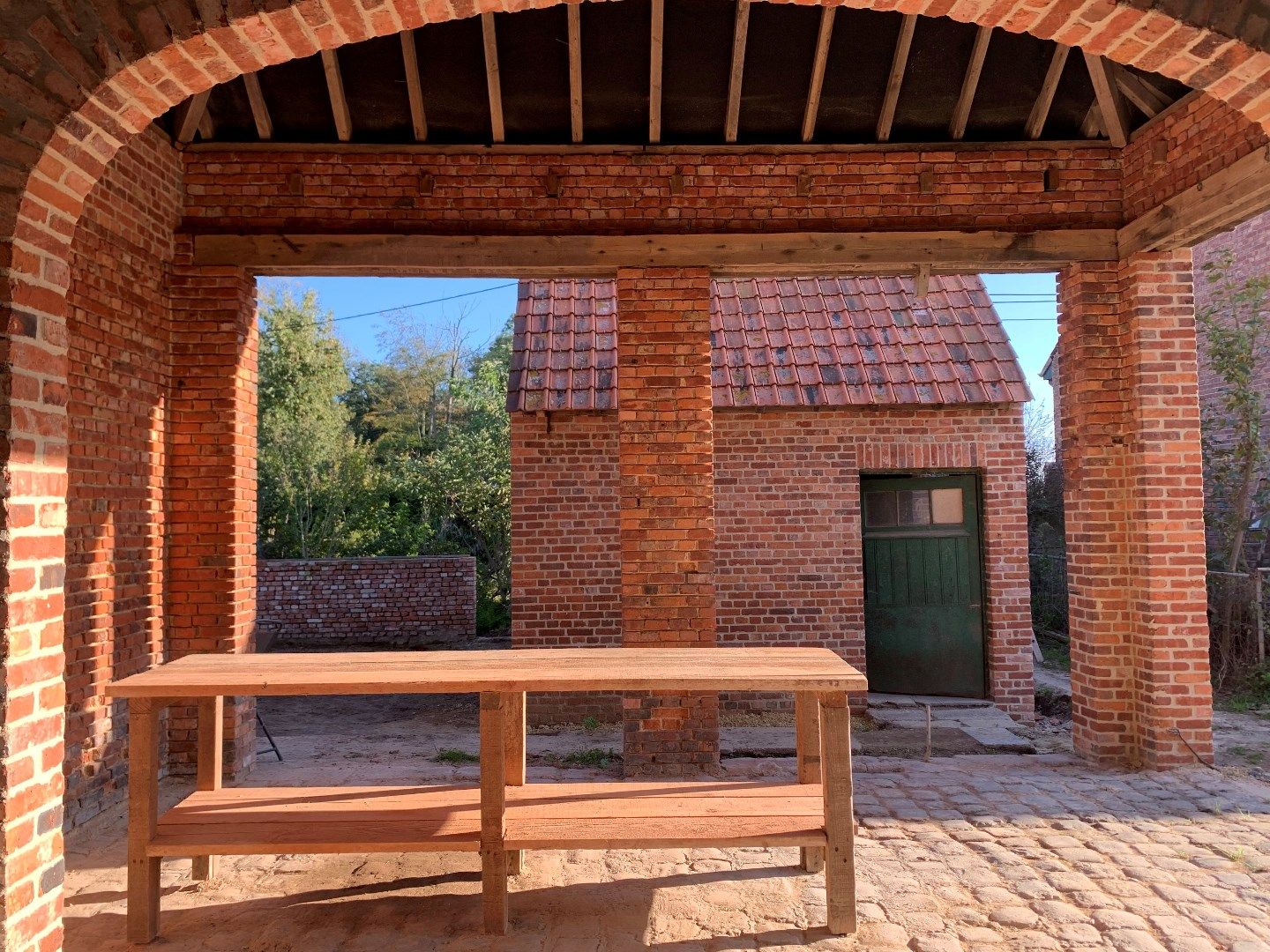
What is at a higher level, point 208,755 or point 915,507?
point 915,507

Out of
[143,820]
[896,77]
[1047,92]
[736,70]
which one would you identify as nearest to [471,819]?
[143,820]

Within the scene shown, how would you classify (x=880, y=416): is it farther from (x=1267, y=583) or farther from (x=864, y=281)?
(x=1267, y=583)

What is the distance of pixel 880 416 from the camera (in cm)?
814

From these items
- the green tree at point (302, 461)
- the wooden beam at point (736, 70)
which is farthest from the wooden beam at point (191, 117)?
the green tree at point (302, 461)

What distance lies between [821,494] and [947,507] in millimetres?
1549

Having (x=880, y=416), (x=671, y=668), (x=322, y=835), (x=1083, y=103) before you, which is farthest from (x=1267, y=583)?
(x=322, y=835)

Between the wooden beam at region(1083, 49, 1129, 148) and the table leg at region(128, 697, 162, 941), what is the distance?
6.98 m

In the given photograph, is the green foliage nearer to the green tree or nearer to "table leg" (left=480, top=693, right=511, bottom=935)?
"table leg" (left=480, top=693, right=511, bottom=935)

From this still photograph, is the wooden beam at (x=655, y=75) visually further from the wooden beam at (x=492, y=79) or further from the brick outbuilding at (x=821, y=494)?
the brick outbuilding at (x=821, y=494)

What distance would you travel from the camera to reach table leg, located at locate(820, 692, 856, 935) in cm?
346

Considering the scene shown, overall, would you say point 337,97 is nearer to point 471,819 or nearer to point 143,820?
point 143,820

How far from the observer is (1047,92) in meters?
5.75

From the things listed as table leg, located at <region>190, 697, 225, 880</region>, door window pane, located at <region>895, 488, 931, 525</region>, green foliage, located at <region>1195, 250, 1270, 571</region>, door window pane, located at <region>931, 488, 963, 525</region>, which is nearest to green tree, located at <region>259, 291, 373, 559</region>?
door window pane, located at <region>895, 488, 931, 525</region>

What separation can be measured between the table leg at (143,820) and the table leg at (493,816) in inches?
57.0
